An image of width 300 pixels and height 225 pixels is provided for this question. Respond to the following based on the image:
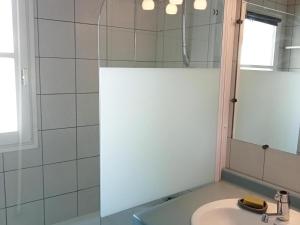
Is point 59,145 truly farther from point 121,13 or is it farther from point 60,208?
point 121,13

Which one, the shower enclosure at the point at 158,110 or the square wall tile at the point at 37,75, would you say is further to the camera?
the square wall tile at the point at 37,75

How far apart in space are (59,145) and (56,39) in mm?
747

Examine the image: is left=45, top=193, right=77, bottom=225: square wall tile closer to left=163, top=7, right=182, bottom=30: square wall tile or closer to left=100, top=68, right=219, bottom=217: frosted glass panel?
left=100, top=68, right=219, bottom=217: frosted glass panel

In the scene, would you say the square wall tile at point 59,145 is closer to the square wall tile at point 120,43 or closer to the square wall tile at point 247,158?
the square wall tile at point 120,43

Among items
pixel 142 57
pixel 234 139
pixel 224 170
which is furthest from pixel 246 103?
pixel 142 57

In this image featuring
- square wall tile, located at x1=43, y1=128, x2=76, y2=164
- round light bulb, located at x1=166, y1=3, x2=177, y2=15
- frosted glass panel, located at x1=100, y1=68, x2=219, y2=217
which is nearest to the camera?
frosted glass panel, located at x1=100, y1=68, x2=219, y2=217

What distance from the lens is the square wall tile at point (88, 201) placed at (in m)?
2.30

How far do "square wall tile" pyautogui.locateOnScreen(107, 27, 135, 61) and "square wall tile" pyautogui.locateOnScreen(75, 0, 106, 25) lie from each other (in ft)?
0.90

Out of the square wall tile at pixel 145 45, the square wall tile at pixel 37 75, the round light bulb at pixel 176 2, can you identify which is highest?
the round light bulb at pixel 176 2

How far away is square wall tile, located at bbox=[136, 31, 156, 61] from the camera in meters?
1.49

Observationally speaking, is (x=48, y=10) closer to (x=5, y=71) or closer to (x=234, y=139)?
(x=5, y=71)

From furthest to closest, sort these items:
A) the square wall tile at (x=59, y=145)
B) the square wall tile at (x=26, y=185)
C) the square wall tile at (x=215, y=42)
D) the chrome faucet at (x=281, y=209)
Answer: the square wall tile at (x=59, y=145) < the square wall tile at (x=26, y=185) < the square wall tile at (x=215, y=42) < the chrome faucet at (x=281, y=209)

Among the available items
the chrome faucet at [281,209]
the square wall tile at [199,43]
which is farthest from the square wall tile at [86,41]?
the chrome faucet at [281,209]

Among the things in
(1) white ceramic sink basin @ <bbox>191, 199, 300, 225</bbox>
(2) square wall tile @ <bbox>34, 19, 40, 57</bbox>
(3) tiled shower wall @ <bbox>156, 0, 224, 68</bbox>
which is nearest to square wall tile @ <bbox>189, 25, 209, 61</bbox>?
(3) tiled shower wall @ <bbox>156, 0, 224, 68</bbox>
